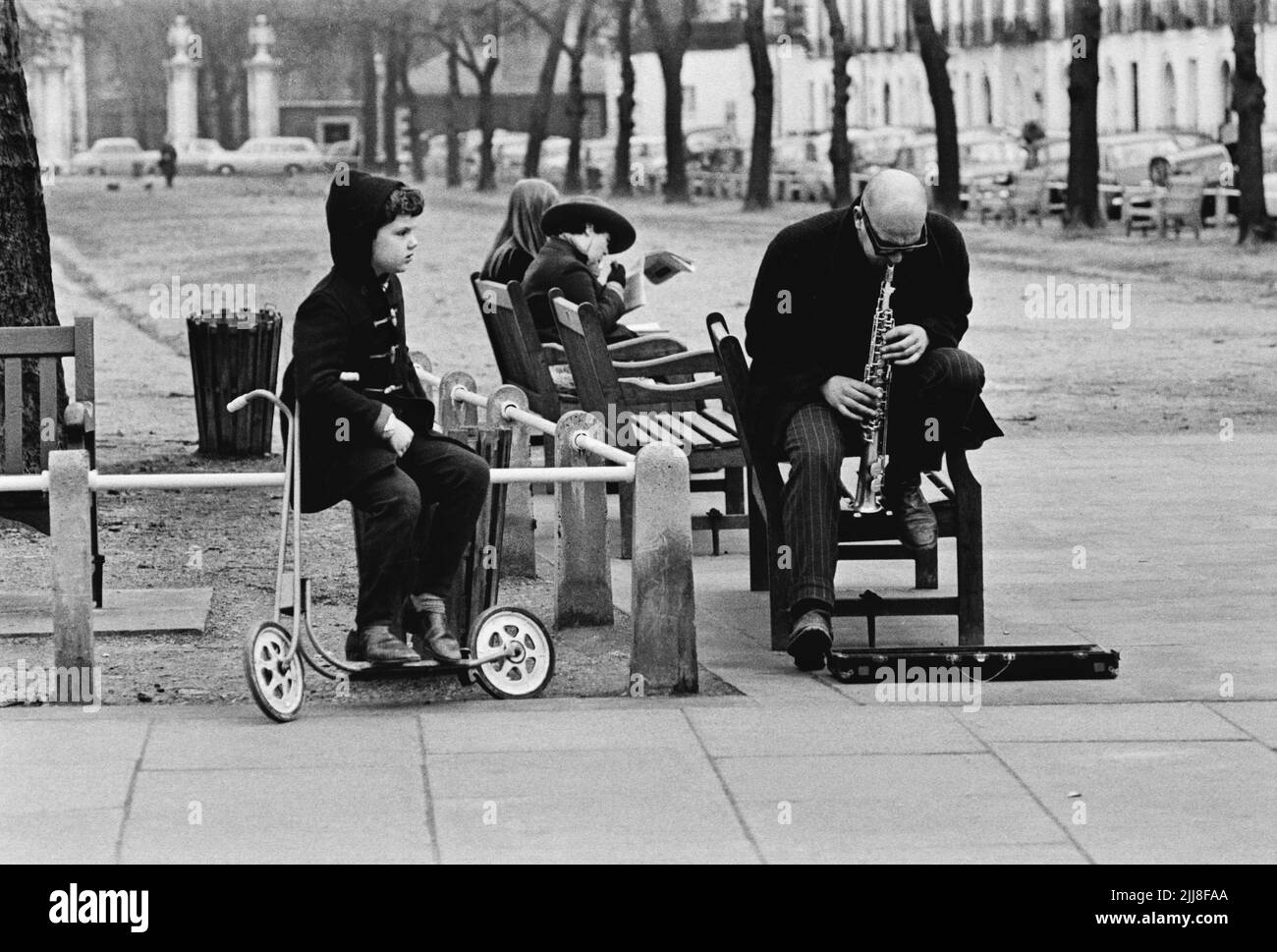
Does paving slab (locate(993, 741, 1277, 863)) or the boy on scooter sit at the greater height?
the boy on scooter

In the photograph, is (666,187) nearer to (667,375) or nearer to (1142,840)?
(667,375)

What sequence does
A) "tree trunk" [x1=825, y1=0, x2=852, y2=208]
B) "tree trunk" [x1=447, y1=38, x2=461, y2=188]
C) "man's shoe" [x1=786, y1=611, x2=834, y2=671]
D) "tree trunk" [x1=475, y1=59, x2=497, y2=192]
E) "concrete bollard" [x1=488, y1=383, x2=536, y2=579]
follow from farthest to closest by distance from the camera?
1. "tree trunk" [x1=447, y1=38, x2=461, y2=188]
2. "tree trunk" [x1=475, y1=59, x2=497, y2=192]
3. "tree trunk" [x1=825, y1=0, x2=852, y2=208]
4. "concrete bollard" [x1=488, y1=383, x2=536, y2=579]
5. "man's shoe" [x1=786, y1=611, x2=834, y2=671]

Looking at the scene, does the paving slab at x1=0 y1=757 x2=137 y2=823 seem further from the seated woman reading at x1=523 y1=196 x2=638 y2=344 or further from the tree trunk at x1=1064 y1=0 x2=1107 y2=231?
the tree trunk at x1=1064 y1=0 x2=1107 y2=231

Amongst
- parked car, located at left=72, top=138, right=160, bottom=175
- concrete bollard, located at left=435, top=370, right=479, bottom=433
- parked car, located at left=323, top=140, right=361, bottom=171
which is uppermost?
parked car, located at left=323, top=140, right=361, bottom=171

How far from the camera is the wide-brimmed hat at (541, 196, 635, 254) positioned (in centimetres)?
1107

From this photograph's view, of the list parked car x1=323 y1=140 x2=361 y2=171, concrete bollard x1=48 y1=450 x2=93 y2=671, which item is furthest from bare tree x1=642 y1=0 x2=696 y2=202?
concrete bollard x1=48 y1=450 x2=93 y2=671

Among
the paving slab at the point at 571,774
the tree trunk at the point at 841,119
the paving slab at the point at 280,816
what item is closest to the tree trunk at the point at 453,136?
the tree trunk at the point at 841,119

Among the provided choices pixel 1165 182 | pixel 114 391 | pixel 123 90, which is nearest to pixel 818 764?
pixel 114 391

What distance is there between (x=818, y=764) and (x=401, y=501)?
143 cm

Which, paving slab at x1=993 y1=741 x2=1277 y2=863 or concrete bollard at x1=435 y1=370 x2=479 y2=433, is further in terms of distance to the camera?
concrete bollard at x1=435 y1=370 x2=479 y2=433

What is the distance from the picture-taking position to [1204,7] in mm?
67125

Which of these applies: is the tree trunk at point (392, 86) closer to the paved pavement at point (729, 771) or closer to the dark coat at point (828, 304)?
the dark coat at point (828, 304)

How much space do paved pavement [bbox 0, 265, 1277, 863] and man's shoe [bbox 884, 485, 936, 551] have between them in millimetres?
415

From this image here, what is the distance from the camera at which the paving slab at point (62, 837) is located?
5379mm
